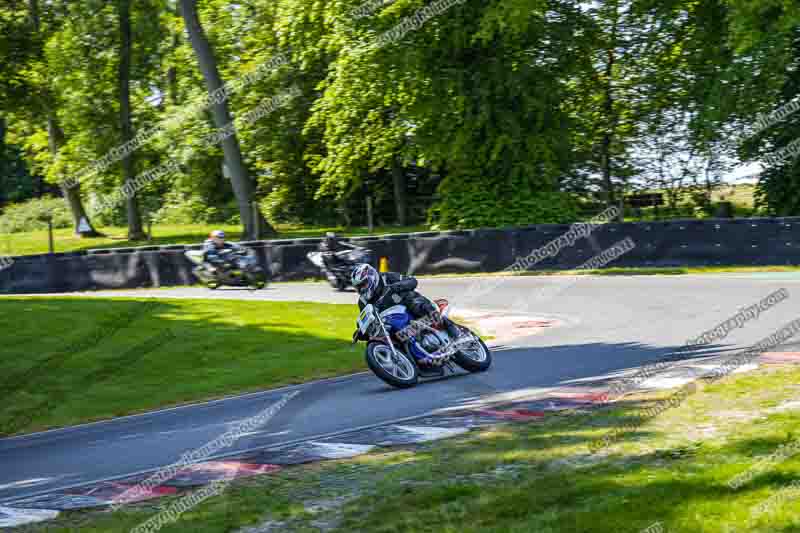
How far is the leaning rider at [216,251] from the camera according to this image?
28188 millimetres

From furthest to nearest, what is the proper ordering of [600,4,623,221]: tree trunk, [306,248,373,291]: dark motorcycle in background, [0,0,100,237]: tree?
[0,0,100,237]: tree → [600,4,623,221]: tree trunk → [306,248,373,291]: dark motorcycle in background

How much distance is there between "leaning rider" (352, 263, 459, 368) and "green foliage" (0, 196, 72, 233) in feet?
151

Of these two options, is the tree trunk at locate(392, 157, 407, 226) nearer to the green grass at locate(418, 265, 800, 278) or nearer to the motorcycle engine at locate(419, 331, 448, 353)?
the green grass at locate(418, 265, 800, 278)

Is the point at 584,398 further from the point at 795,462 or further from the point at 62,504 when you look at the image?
the point at 62,504

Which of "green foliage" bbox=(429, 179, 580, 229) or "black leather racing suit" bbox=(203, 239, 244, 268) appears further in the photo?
"green foliage" bbox=(429, 179, 580, 229)

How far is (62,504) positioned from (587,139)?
90.6 feet

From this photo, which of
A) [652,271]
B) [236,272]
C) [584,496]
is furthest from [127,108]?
[584,496]

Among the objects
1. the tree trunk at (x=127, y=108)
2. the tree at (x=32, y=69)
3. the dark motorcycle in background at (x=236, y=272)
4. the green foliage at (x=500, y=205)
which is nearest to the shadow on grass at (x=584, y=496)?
the dark motorcycle in background at (x=236, y=272)

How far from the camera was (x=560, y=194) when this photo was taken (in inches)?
1299

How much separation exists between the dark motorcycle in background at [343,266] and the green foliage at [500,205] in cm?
691

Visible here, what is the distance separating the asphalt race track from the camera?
10391mm

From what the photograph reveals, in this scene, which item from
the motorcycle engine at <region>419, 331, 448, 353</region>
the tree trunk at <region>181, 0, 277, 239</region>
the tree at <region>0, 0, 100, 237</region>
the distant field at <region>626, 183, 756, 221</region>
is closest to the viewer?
the motorcycle engine at <region>419, 331, 448, 353</region>

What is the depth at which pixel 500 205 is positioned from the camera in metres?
32.8

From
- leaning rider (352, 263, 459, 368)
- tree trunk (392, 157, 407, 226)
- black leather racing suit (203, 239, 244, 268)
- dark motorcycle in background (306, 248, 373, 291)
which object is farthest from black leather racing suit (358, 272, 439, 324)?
tree trunk (392, 157, 407, 226)
